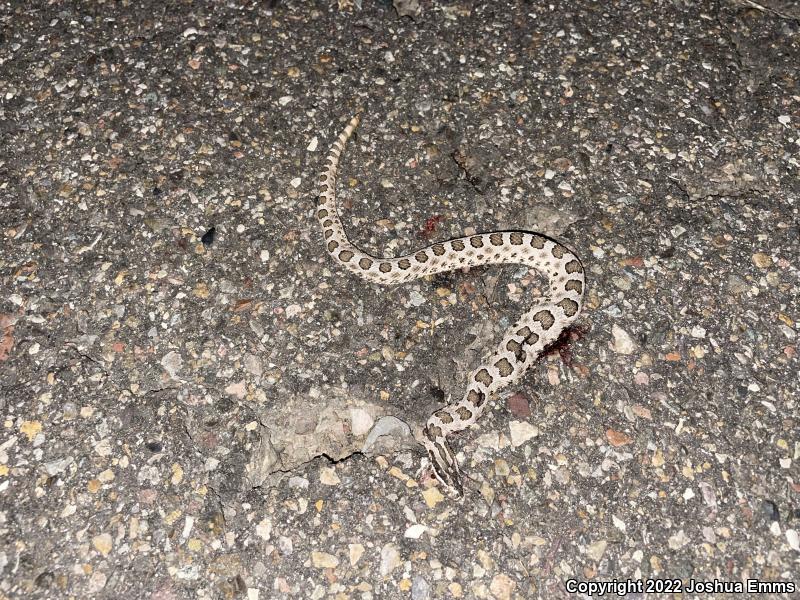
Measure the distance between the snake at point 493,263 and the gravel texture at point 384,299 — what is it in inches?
4.8

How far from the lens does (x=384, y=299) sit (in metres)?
5.07

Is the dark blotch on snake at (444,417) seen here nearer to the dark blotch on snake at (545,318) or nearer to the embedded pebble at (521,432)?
the embedded pebble at (521,432)

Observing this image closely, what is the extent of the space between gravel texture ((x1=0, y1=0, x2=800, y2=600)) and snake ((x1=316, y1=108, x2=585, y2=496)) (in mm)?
121

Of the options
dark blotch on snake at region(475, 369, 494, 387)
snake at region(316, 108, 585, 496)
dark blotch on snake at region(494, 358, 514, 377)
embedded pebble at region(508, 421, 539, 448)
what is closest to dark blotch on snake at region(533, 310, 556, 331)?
snake at region(316, 108, 585, 496)

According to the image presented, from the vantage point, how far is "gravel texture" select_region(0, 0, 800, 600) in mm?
4070

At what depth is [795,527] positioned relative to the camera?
4125 millimetres

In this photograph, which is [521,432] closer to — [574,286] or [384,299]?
[574,286]

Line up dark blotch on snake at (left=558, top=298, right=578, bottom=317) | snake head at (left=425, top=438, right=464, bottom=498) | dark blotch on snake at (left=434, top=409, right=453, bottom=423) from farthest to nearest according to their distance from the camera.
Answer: dark blotch on snake at (left=558, top=298, right=578, bottom=317) → dark blotch on snake at (left=434, top=409, right=453, bottom=423) → snake head at (left=425, top=438, right=464, bottom=498)

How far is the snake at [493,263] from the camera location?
4676 millimetres

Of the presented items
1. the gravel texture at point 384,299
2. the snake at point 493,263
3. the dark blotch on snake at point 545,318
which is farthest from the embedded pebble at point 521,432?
the dark blotch on snake at point 545,318

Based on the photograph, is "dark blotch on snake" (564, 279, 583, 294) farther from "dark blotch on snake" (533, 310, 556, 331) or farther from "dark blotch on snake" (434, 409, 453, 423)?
"dark blotch on snake" (434, 409, 453, 423)

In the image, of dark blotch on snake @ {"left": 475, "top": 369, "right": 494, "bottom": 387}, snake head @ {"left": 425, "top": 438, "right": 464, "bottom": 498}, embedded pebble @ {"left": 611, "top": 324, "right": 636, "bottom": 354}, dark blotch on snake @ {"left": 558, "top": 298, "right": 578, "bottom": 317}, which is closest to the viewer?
snake head @ {"left": 425, "top": 438, "right": 464, "bottom": 498}

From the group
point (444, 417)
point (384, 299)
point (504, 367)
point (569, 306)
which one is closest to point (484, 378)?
point (504, 367)

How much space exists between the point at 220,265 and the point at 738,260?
3788 mm
